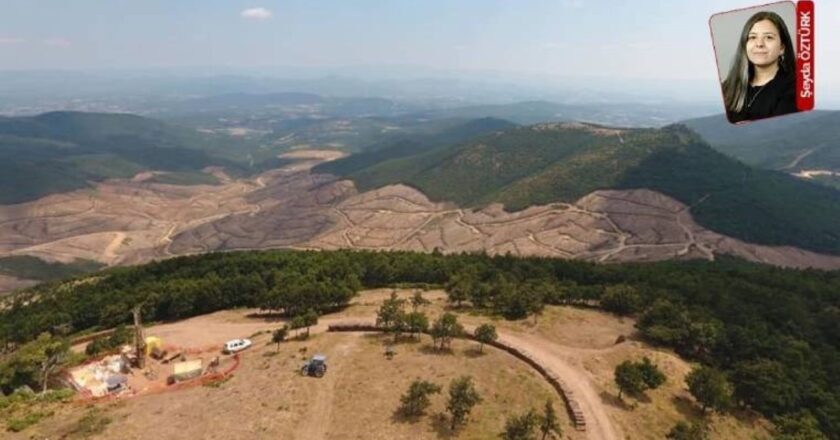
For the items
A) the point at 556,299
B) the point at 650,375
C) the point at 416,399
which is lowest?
the point at 556,299

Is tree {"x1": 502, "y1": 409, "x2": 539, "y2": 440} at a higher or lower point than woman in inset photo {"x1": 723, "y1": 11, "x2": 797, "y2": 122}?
lower

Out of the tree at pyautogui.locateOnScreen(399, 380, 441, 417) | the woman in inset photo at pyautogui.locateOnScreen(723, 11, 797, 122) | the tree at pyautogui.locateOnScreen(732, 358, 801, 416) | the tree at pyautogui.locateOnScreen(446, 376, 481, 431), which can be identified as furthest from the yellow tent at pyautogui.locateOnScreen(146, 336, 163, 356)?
the woman in inset photo at pyautogui.locateOnScreen(723, 11, 797, 122)

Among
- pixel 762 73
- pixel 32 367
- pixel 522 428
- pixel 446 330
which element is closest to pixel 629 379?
pixel 522 428

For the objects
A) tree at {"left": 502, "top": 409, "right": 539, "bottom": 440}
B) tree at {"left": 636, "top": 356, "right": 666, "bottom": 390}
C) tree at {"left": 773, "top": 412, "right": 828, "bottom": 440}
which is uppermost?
tree at {"left": 502, "top": 409, "right": 539, "bottom": 440}

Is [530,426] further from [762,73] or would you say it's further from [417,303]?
[417,303]

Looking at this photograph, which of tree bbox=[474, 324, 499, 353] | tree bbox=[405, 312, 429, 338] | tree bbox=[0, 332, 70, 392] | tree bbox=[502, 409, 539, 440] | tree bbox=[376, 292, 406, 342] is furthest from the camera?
tree bbox=[376, 292, 406, 342]

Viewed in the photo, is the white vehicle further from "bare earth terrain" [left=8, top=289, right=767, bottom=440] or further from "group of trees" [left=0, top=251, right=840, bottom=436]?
"group of trees" [left=0, top=251, right=840, bottom=436]

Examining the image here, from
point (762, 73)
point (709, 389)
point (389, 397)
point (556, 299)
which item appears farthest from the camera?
point (556, 299)

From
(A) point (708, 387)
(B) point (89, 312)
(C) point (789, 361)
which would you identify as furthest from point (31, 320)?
(C) point (789, 361)
